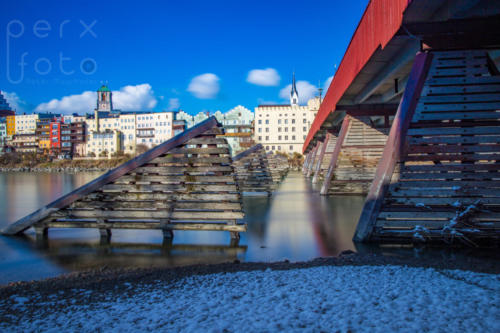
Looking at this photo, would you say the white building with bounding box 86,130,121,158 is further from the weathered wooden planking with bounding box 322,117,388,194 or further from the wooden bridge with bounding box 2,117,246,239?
the wooden bridge with bounding box 2,117,246,239

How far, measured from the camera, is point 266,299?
338cm

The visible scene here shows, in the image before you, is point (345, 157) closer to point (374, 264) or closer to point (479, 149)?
point (479, 149)

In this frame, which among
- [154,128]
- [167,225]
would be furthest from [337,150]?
[154,128]

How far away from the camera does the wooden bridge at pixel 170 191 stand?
261 inches

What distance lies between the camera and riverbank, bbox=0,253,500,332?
287cm

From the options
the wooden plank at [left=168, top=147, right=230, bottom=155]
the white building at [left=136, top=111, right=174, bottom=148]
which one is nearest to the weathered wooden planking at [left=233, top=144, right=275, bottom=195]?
the wooden plank at [left=168, top=147, right=230, bottom=155]

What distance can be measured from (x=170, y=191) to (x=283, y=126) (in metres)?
90.9

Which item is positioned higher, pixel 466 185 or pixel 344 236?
pixel 466 185

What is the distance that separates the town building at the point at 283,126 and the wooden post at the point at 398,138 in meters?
89.2

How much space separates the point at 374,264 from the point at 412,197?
6.08 ft

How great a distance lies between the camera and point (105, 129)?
121562 millimetres

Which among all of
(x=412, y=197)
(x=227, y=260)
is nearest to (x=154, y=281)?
(x=227, y=260)

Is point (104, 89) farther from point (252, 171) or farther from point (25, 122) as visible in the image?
point (252, 171)

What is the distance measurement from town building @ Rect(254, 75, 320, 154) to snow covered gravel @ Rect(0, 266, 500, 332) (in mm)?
91702
